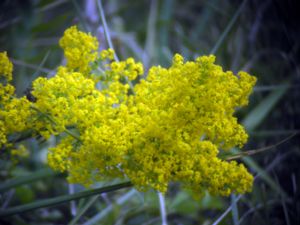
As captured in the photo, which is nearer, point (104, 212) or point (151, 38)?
point (104, 212)

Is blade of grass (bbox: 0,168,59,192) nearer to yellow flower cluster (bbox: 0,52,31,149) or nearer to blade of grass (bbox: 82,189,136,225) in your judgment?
blade of grass (bbox: 82,189,136,225)

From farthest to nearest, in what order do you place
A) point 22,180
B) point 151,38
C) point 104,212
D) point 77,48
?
point 151,38, point 104,212, point 22,180, point 77,48

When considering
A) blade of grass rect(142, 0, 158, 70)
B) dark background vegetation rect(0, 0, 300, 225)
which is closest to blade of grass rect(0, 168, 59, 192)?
dark background vegetation rect(0, 0, 300, 225)

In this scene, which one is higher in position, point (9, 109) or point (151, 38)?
point (151, 38)

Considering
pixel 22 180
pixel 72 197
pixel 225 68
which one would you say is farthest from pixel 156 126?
pixel 225 68

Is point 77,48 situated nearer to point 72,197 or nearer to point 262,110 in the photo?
point 72,197

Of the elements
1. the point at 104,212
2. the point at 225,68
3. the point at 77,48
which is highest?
the point at 225,68

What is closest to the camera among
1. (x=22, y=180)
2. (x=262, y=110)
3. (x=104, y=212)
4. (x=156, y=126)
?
(x=156, y=126)

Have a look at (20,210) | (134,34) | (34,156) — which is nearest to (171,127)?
(20,210)

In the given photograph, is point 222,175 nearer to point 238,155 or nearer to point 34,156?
point 238,155
